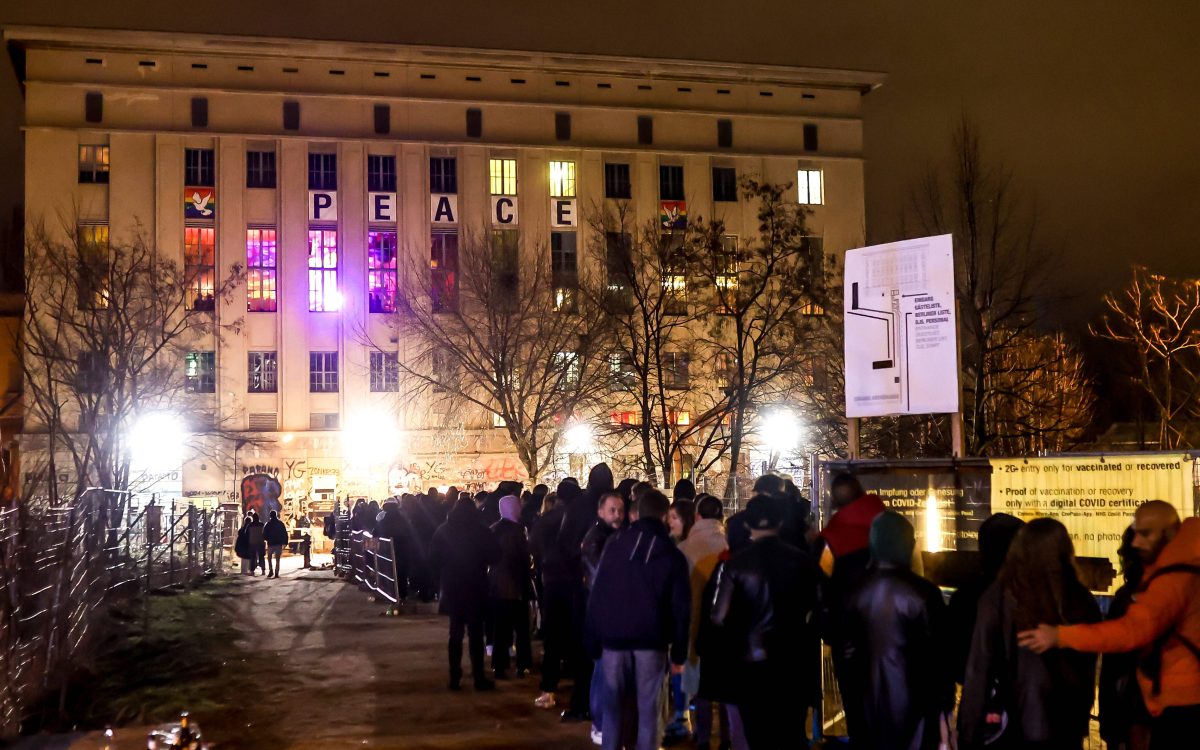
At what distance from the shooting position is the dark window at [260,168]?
62.2m

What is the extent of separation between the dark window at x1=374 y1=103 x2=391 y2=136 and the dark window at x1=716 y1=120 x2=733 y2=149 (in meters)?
17.9

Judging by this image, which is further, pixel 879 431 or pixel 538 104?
pixel 538 104

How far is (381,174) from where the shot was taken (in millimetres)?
63844

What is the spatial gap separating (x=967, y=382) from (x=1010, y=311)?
5946 mm

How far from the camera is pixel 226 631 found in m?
19.3

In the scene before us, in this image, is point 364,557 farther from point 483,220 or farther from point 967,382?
point 483,220

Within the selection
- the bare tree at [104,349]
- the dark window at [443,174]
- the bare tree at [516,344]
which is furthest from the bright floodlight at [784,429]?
the dark window at [443,174]

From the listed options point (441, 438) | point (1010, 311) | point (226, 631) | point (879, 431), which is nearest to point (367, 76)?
point (441, 438)

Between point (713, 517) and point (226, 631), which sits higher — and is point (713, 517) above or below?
above

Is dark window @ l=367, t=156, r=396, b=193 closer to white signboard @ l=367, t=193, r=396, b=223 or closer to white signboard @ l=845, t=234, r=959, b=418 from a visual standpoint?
white signboard @ l=367, t=193, r=396, b=223

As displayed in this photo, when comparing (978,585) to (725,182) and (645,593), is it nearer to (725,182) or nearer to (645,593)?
(645,593)

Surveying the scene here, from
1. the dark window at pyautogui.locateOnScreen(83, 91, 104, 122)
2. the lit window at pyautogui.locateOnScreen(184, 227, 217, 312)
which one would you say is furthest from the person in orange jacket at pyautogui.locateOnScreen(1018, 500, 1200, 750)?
the dark window at pyautogui.locateOnScreen(83, 91, 104, 122)

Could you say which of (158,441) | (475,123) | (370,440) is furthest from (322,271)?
(158,441)

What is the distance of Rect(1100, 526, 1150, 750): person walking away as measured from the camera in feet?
22.3
